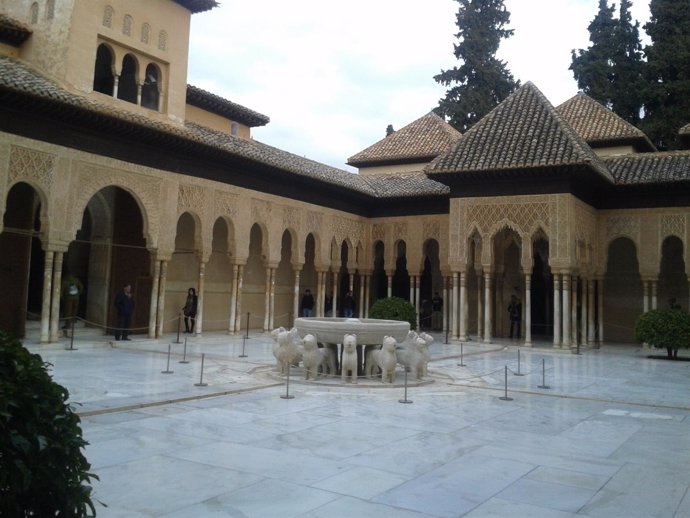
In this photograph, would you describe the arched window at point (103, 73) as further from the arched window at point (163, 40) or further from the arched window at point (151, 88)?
the arched window at point (163, 40)

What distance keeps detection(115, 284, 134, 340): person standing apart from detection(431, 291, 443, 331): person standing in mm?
12992

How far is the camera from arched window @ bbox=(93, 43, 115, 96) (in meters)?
18.0

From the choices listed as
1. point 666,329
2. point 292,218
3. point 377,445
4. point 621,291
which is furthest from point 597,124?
point 377,445

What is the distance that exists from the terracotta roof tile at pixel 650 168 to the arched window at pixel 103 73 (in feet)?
54.2

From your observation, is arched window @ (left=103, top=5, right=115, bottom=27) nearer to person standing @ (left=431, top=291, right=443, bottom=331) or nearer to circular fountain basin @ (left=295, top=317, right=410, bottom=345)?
circular fountain basin @ (left=295, top=317, right=410, bottom=345)

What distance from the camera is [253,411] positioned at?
7.47 metres

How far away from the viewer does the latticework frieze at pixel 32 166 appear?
534 inches

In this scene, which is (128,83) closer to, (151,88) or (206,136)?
(151,88)

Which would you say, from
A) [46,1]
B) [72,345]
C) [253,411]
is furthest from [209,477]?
[46,1]

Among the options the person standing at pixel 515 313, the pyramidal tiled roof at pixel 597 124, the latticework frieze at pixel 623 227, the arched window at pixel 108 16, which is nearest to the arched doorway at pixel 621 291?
the latticework frieze at pixel 623 227

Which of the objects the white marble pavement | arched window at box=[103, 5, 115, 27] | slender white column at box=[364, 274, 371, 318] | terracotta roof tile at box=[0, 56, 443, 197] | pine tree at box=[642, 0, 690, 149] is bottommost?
the white marble pavement

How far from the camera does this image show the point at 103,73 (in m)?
18.7

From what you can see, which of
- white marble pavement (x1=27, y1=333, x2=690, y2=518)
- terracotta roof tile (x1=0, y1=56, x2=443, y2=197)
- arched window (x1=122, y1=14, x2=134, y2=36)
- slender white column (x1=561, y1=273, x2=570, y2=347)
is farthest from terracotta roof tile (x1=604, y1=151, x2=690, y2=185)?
arched window (x1=122, y1=14, x2=134, y2=36)

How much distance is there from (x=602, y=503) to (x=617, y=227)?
60.4 ft
